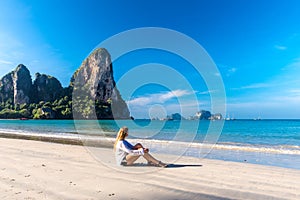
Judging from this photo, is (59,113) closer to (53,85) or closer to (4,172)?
(53,85)

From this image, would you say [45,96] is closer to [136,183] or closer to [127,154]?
[127,154]

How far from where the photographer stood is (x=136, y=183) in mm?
5965

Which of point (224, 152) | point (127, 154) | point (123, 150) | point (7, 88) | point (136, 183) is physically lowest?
point (224, 152)

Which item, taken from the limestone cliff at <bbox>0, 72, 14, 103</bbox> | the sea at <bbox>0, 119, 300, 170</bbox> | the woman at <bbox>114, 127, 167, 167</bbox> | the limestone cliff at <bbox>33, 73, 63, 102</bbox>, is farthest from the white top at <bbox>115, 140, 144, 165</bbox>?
the limestone cliff at <bbox>0, 72, 14, 103</bbox>

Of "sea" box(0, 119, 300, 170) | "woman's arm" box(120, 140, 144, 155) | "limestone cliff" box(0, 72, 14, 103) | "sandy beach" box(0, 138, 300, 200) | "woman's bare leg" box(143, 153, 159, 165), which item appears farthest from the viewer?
"limestone cliff" box(0, 72, 14, 103)

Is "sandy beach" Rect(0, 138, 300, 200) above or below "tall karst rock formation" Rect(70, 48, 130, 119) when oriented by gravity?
below

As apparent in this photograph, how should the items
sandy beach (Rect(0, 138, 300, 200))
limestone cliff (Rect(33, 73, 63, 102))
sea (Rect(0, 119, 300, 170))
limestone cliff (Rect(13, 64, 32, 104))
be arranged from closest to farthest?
sandy beach (Rect(0, 138, 300, 200))
sea (Rect(0, 119, 300, 170))
limestone cliff (Rect(13, 64, 32, 104))
limestone cliff (Rect(33, 73, 63, 102))

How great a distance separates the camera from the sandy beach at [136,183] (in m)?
A: 5.01

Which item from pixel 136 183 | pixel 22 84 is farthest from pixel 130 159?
pixel 22 84

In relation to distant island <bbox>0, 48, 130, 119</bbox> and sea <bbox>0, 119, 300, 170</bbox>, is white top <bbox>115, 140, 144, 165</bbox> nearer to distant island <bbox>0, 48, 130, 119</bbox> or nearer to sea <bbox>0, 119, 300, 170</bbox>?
sea <bbox>0, 119, 300, 170</bbox>

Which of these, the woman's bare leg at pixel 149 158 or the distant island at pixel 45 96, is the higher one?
the distant island at pixel 45 96

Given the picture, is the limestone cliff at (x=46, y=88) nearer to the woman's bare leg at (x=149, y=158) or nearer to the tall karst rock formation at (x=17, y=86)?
the tall karst rock formation at (x=17, y=86)

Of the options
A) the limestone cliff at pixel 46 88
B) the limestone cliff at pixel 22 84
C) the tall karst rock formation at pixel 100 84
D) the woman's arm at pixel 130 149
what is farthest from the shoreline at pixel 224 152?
the limestone cliff at pixel 22 84

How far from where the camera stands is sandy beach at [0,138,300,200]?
501 cm
